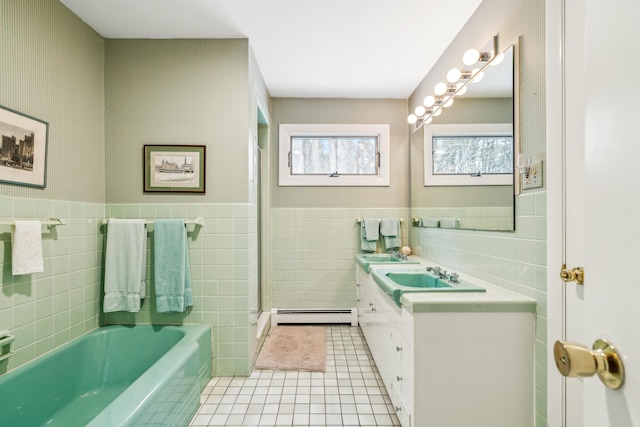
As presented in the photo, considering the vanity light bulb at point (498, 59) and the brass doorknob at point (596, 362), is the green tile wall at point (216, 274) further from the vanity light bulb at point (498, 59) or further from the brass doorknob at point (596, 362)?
the brass doorknob at point (596, 362)

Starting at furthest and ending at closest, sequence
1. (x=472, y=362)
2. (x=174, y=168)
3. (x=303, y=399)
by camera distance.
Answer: (x=174, y=168)
(x=303, y=399)
(x=472, y=362)

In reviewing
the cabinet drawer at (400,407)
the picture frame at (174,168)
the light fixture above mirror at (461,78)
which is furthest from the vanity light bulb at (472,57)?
the cabinet drawer at (400,407)

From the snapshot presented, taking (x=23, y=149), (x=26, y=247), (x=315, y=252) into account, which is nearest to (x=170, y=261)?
(x=26, y=247)

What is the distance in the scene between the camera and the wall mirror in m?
1.65

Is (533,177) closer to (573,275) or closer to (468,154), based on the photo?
(573,275)

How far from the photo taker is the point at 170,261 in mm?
2186

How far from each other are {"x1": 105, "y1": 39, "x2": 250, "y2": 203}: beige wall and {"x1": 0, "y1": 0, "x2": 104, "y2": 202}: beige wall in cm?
10

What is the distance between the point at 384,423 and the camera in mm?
1797

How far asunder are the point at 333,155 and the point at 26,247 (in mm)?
2641

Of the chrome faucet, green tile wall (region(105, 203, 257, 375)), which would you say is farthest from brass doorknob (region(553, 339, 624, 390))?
the chrome faucet

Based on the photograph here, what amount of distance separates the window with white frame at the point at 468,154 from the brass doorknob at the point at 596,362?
4.47ft

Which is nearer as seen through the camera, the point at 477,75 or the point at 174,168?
the point at 477,75

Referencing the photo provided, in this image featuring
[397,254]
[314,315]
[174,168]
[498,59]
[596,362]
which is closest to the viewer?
[596,362]

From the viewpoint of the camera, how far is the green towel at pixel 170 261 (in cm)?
218
